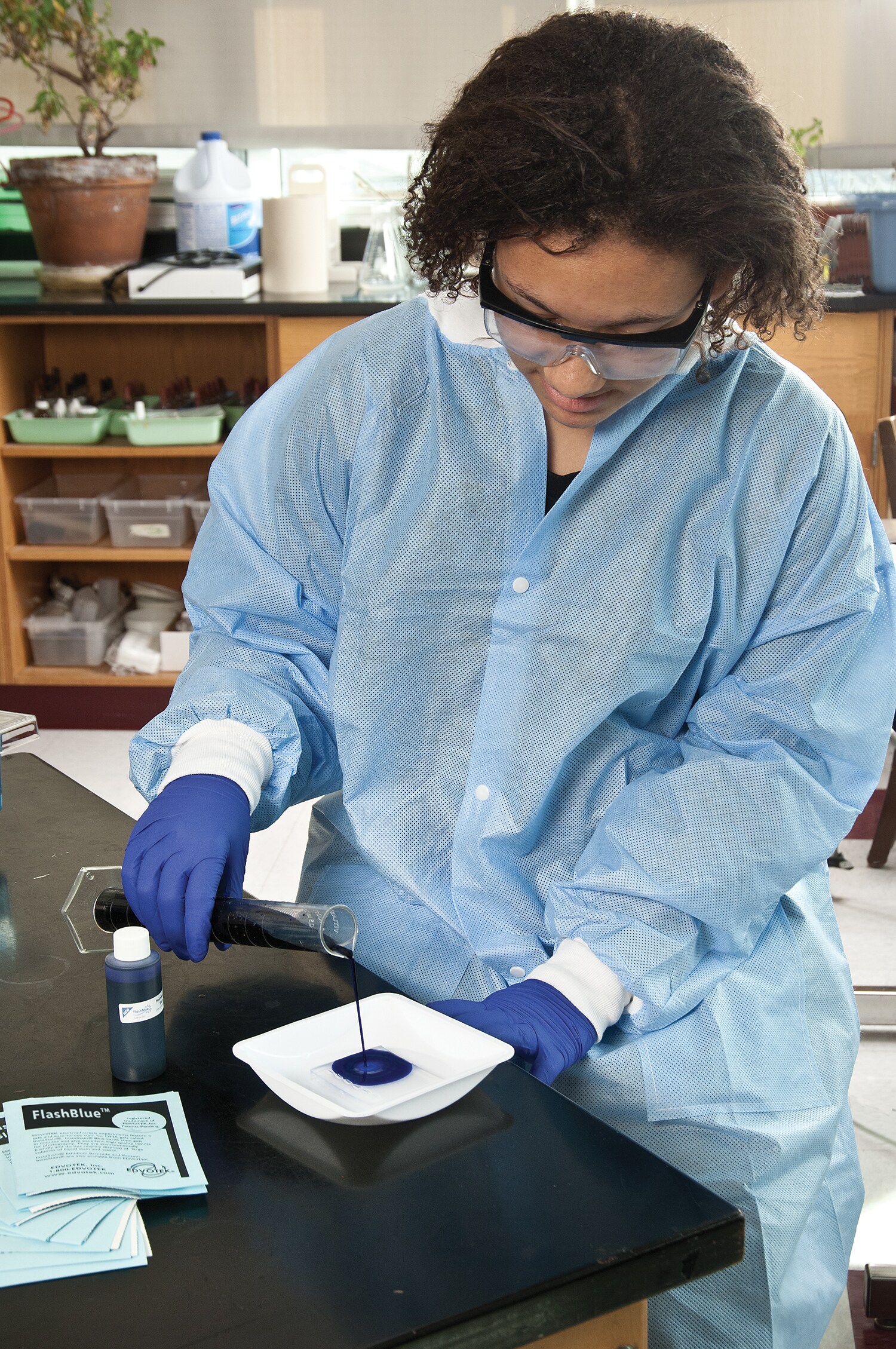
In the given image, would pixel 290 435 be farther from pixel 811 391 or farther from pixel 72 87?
pixel 72 87

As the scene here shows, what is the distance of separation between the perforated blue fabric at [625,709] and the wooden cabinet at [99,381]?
6.67 feet

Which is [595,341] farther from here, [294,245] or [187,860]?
[294,245]

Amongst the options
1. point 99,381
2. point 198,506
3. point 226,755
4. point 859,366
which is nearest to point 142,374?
point 99,381

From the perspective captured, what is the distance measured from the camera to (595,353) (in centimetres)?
107

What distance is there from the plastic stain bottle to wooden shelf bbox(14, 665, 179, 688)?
2.56 m

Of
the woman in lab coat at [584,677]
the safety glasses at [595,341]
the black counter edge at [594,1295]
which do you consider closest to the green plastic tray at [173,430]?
the woman in lab coat at [584,677]

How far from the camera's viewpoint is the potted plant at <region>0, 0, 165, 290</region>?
331 centimetres

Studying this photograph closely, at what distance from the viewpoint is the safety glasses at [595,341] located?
1061 millimetres

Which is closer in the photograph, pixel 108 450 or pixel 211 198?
pixel 108 450

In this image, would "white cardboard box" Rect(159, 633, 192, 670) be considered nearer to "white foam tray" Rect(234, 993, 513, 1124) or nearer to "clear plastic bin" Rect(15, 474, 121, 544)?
"clear plastic bin" Rect(15, 474, 121, 544)

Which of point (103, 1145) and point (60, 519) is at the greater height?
point (103, 1145)

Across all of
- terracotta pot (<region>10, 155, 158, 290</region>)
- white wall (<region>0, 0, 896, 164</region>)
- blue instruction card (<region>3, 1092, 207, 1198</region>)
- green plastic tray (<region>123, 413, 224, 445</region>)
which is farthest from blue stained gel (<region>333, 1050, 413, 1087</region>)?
white wall (<region>0, 0, 896, 164</region>)

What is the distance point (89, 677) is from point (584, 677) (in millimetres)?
2499

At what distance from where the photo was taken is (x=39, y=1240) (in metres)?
0.77
